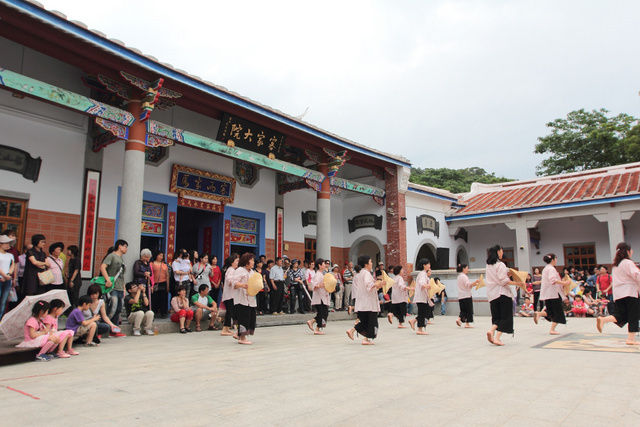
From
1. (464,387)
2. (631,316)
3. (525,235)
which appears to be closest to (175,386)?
(464,387)

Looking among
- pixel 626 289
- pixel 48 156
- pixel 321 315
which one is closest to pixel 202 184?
pixel 48 156

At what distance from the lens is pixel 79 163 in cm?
938

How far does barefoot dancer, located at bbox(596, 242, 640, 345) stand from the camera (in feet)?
21.1

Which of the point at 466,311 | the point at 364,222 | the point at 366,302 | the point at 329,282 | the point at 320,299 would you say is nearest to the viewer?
the point at 366,302

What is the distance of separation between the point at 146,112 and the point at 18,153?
94.6 inches

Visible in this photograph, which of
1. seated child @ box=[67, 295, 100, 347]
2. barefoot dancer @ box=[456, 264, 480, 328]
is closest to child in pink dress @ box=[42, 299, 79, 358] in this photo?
seated child @ box=[67, 295, 100, 347]

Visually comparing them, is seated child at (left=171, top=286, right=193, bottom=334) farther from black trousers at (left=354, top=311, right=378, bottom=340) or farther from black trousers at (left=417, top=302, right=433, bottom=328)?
black trousers at (left=417, top=302, right=433, bottom=328)

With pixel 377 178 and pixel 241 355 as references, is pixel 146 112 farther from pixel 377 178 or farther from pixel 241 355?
pixel 377 178

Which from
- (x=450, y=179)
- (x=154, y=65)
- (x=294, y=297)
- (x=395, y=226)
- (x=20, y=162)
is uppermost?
(x=450, y=179)

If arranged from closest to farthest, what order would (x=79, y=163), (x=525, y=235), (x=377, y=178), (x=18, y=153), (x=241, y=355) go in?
1. (x=241, y=355)
2. (x=18, y=153)
3. (x=79, y=163)
4. (x=377, y=178)
5. (x=525, y=235)

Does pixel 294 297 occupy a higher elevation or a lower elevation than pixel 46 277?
lower

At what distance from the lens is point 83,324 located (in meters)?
6.24

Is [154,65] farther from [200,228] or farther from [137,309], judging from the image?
[200,228]

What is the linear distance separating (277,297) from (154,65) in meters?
5.64
